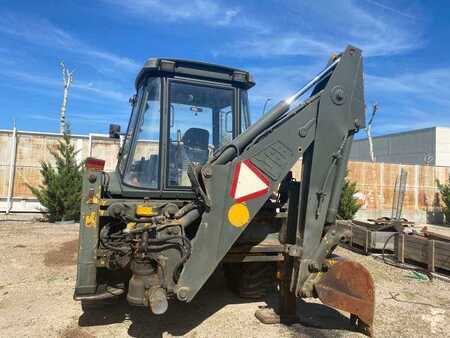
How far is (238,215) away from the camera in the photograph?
3.92 metres

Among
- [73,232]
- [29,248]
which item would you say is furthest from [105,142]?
[29,248]

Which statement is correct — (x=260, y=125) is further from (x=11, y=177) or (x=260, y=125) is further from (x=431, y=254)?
(x=11, y=177)

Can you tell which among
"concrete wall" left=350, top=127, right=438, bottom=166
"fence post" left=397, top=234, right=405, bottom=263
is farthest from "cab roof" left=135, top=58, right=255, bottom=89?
"concrete wall" left=350, top=127, right=438, bottom=166

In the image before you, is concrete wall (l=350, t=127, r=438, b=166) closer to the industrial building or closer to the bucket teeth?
the industrial building

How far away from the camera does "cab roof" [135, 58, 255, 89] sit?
186 inches

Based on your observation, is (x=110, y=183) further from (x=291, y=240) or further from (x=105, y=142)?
(x=105, y=142)

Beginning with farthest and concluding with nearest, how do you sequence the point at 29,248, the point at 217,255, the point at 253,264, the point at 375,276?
the point at 29,248, the point at 375,276, the point at 253,264, the point at 217,255

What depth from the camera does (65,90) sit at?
85.0ft

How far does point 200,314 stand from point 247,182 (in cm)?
196

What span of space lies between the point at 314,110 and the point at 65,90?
978 inches

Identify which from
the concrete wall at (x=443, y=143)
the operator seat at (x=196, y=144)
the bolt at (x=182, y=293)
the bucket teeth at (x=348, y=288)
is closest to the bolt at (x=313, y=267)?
the bucket teeth at (x=348, y=288)

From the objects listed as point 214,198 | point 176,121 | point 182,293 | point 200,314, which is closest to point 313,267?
point 214,198

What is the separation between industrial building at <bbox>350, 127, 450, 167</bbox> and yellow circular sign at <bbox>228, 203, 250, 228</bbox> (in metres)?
28.4

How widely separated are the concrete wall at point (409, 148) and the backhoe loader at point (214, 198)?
2881 cm
